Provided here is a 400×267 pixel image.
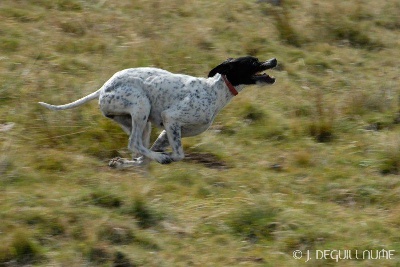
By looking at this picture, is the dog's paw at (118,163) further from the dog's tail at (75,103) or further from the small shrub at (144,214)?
the small shrub at (144,214)

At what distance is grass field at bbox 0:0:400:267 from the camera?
5.47 metres

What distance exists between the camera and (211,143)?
741 centimetres

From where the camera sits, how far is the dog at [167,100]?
6613 mm

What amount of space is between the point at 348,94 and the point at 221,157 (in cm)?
198

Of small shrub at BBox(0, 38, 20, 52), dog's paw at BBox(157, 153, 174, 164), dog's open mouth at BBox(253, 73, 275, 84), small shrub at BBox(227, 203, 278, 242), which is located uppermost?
dog's open mouth at BBox(253, 73, 275, 84)

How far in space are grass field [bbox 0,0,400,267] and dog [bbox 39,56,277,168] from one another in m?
0.25

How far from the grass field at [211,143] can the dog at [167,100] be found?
25cm

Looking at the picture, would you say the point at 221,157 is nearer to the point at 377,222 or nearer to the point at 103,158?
the point at 103,158

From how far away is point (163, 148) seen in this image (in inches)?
278

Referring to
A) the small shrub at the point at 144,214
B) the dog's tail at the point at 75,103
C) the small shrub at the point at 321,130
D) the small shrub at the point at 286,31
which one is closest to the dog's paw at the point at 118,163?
the dog's tail at the point at 75,103

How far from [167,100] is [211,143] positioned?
842 mm

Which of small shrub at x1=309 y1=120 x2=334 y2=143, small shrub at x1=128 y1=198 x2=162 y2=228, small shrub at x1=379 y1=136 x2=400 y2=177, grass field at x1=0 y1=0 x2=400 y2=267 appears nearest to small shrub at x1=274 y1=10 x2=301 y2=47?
grass field at x1=0 y1=0 x2=400 y2=267

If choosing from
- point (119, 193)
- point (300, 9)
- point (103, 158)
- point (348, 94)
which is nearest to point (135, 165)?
point (103, 158)

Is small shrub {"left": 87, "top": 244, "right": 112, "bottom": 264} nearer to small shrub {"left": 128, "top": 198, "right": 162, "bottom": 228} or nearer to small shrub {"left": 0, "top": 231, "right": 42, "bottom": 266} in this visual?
small shrub {"left": 0, "top": 231, "right": 42, "bottom": 266}
